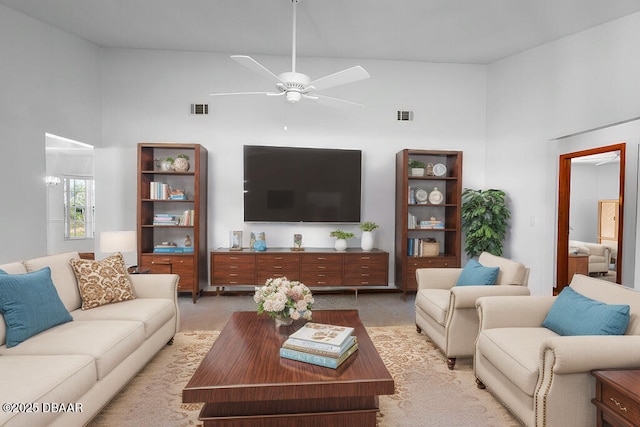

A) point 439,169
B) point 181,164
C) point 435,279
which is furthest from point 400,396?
point 181,164

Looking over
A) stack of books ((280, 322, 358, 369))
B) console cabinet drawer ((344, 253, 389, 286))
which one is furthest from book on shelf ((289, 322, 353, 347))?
console cabinet drawer ((344, 253, 389, 286))

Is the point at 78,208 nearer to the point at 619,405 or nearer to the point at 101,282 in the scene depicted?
the point at 101,282

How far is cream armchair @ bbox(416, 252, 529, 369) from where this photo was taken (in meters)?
2.70

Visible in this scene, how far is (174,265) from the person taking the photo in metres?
4.54

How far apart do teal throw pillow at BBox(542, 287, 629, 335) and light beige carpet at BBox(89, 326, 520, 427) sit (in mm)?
663

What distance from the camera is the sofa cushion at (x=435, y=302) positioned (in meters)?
2.83

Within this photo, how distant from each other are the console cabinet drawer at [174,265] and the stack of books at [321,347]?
297cm

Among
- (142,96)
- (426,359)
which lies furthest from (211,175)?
(426,359)

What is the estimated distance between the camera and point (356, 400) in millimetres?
1812

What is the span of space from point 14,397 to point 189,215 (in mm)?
3375

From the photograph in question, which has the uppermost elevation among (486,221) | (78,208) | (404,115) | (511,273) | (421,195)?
(404,115)

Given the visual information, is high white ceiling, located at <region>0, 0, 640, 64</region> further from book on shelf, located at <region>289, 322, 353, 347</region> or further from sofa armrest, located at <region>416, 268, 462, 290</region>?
book on shelf, located at <region>289, 322, 353, 347</region>

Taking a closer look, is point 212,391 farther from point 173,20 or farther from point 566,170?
point 566,170

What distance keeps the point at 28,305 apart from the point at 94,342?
489 mm
